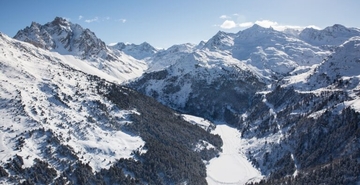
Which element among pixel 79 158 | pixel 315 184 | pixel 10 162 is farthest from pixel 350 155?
pixel 10 162

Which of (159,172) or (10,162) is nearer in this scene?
(10,162)

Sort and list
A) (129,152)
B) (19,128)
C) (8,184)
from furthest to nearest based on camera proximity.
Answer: (129,152), (19,128), (8,184)

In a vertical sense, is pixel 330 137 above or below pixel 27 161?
above

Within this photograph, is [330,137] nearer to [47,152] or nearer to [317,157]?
[317,157]

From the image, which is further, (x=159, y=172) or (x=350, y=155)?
(x=159, y=172)

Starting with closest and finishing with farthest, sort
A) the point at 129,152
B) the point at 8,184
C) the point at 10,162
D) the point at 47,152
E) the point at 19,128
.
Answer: the point at 8,184, the point at 10,162, the point at 47,152, the point at 19,128, the point at 129,152

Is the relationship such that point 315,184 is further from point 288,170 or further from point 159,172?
point 159,172

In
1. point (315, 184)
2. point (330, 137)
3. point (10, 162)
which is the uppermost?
point (330, 137)

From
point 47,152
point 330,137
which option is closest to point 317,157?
point 330,137

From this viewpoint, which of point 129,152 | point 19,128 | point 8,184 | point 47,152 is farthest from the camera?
point 129,152

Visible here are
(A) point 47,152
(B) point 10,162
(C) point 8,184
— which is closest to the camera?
(C) point 8,184
